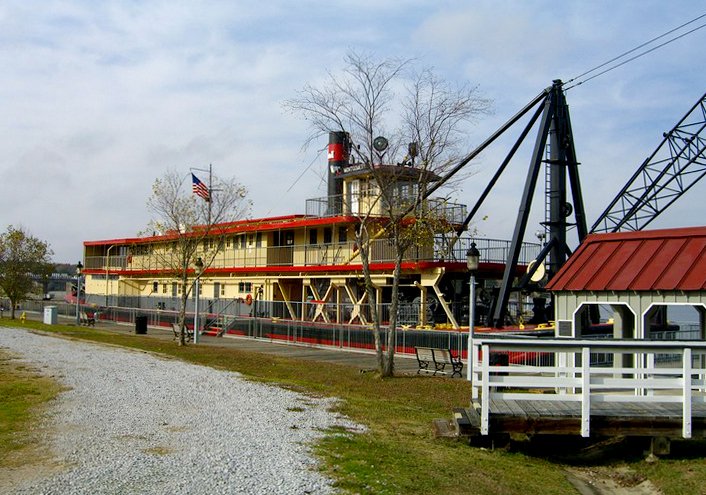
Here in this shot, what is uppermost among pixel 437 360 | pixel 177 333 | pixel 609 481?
pixel 437 360

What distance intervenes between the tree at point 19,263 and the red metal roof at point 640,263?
42.7 meters

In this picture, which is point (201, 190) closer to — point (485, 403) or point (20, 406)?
point (20, 406)

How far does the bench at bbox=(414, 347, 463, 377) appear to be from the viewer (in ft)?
68.2

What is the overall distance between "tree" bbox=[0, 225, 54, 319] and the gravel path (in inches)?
1239

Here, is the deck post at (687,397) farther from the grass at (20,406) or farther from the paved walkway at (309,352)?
the paved walkway at (309,352)

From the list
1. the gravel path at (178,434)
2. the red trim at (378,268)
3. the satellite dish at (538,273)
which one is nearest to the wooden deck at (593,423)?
the gravel path at (178,434)

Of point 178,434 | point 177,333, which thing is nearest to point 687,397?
point 178,434

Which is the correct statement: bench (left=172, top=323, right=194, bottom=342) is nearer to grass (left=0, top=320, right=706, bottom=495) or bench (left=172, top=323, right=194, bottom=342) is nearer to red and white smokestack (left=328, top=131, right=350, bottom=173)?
red and white smokestack (left=328, top=131, right=350, bottom=173)

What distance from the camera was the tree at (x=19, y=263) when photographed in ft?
159

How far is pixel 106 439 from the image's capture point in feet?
35.9

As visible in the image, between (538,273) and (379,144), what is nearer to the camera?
(379,144)

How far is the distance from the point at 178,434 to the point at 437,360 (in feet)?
37.1

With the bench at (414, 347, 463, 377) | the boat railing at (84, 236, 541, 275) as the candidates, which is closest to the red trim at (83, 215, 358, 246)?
the boat railing at (84, 236, 541, 275)

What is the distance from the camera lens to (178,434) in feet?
38.0
